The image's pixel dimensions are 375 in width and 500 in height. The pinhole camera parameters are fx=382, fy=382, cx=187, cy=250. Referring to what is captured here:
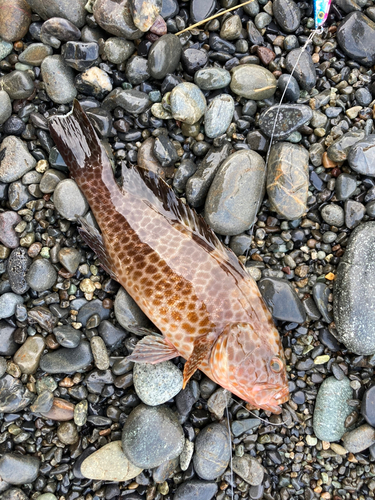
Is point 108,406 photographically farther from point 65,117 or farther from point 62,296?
point 65,117

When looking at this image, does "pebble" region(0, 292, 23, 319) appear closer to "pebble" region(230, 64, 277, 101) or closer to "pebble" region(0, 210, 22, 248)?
"pebble" region(0, 210, 22, 248)

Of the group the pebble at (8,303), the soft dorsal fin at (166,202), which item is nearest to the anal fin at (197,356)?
the soft dorsal fin at (166,202)

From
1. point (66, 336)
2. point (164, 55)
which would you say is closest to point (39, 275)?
point (66, 336)

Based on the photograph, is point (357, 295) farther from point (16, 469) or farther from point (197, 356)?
point (16, 469)

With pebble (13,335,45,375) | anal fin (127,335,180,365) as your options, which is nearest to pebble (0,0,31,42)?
pebble (13,335,45,375)

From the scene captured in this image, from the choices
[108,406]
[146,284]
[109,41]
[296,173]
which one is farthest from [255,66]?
[108,406]
